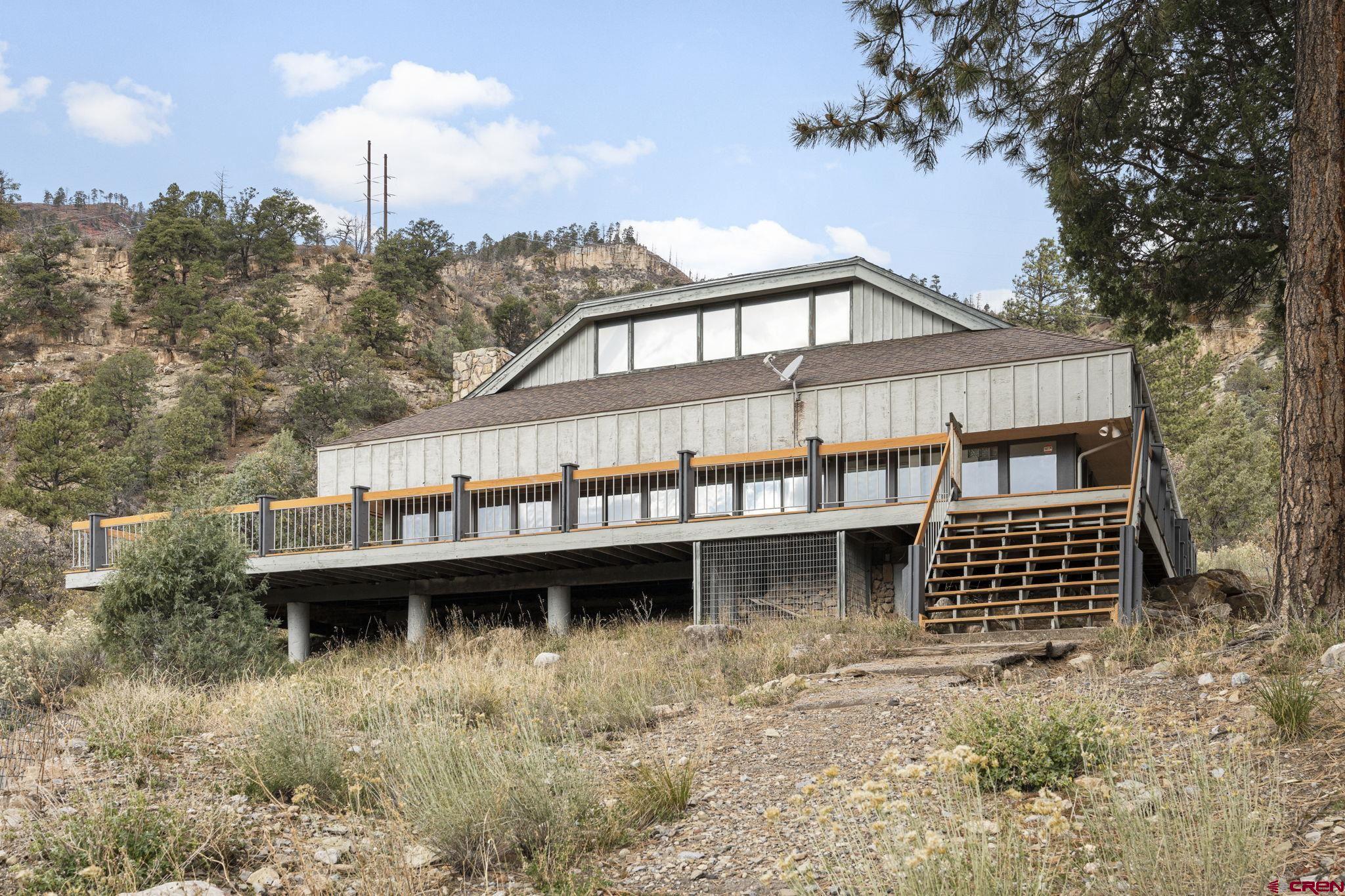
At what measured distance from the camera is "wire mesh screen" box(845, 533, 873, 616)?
16.4 m

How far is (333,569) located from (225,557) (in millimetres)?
4295

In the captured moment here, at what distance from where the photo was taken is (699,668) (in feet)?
38.5

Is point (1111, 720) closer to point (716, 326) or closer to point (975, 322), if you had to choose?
point (975, 322)

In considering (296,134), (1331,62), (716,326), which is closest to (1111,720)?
(1331,62)

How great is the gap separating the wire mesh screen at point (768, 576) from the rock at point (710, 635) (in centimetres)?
226

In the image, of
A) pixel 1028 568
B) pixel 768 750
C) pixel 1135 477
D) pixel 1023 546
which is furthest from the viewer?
pixel 1135 477

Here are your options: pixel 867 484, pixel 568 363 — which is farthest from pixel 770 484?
pixel 568 363

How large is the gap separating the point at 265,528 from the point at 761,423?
329 inches

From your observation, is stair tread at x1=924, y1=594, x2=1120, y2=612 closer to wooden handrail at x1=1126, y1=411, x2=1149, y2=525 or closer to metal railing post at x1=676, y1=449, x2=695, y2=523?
wooden handrail at x1=1126, y1=411, x2=1149, y2=525

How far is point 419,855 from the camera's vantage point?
19.1ft

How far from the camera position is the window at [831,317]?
22.6 meters

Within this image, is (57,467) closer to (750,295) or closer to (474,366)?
(474,366)

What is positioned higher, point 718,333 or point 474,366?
point 474,366

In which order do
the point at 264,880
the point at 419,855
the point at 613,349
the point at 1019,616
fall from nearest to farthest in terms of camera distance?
the point at 264,880 → the point at 419,855 → the point at 1019,616 → the point at 613,349
